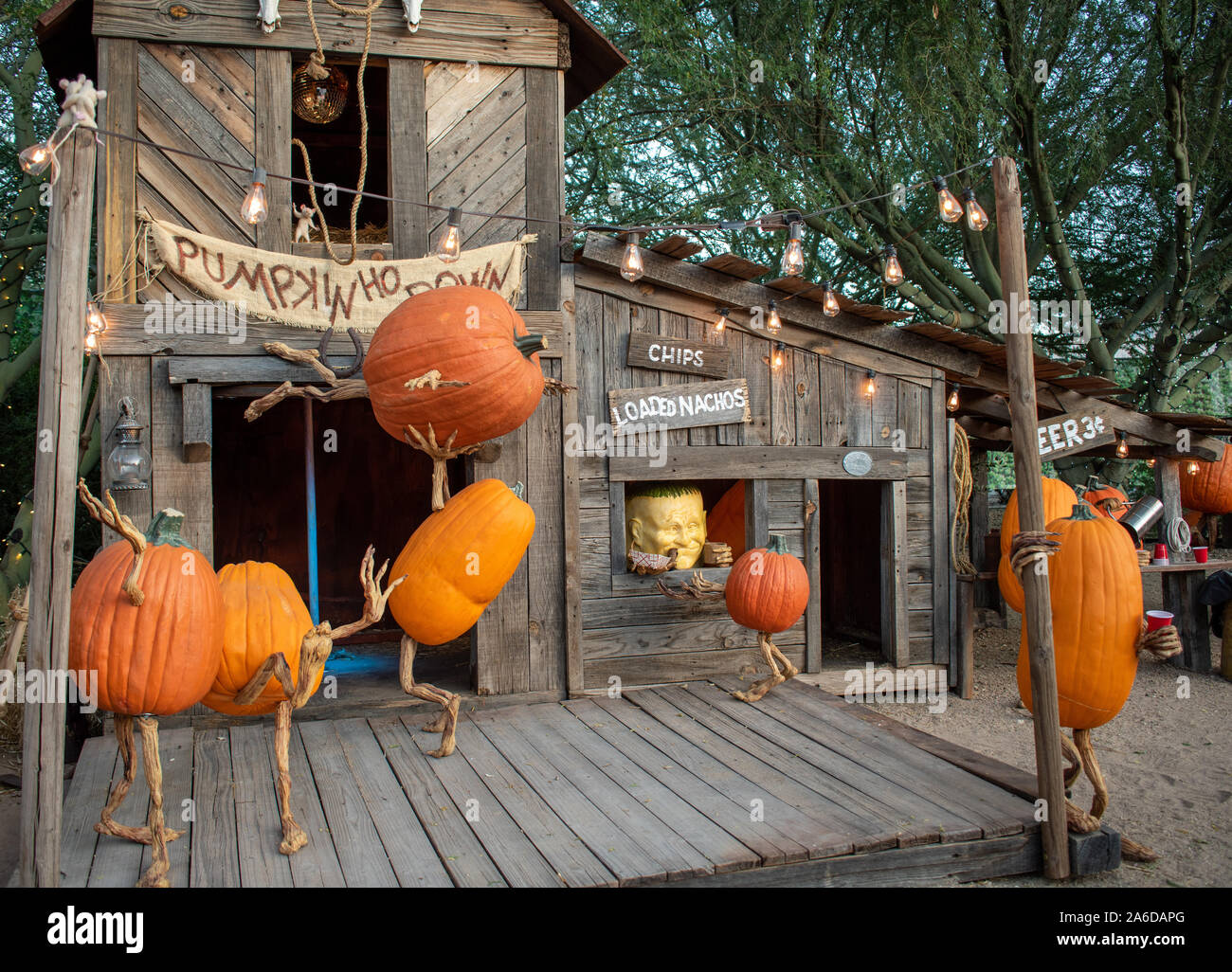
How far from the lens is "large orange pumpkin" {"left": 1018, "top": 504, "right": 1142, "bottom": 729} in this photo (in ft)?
13.0

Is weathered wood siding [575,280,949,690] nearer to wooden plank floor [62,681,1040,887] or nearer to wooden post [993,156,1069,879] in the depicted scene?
wooden plank floor [62,681,1040,887]

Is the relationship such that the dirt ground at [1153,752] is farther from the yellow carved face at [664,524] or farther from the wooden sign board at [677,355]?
the wooden sign board at [677,355]

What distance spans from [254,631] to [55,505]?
109 centimetres

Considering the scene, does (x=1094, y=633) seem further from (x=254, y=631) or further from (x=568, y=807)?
(x=254, y=631)

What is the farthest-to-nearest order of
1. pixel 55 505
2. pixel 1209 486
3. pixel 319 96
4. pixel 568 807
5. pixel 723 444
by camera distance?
pixel 1209 486 → pixel 319 96 → pixel 723 444 → pixel 568 807 → pixel 55 505

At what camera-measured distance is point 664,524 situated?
21.4ft

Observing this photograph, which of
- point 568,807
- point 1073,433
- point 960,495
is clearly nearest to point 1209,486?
point 1073,433

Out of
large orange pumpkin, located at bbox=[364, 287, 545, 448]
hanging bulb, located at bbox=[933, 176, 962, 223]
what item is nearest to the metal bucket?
hanging bulb, located at bbox=[933, 176, 962, 223]

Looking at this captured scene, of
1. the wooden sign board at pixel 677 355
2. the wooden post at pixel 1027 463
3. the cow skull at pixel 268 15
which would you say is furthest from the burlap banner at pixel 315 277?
the wooden post at pixel 1027 463

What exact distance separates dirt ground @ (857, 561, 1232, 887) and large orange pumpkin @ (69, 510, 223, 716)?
3553 mm

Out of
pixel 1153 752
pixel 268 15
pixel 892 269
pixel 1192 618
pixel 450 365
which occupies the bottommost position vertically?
pixel 1153 752

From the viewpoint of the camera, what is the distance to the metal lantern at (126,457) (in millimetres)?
5164
